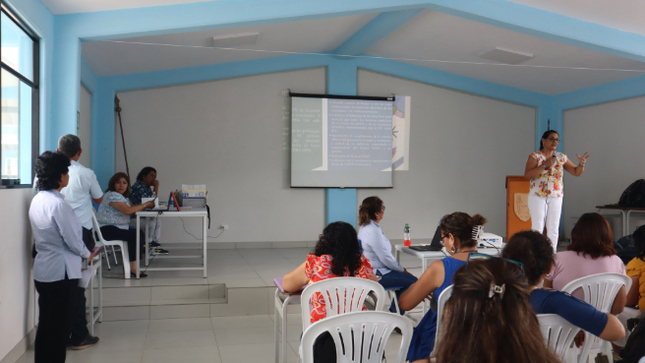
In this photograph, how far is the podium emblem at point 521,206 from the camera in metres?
6.34

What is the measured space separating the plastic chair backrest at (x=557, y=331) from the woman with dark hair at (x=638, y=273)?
1.09 m

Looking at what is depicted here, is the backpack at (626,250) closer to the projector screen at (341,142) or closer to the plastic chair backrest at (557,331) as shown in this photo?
the plastic chair backrest at (557,331)

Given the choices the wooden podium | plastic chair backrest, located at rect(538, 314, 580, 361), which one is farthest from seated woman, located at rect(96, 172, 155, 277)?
the wooden podium

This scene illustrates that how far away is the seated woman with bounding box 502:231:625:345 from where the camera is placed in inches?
63.0

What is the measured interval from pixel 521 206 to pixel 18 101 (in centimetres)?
572

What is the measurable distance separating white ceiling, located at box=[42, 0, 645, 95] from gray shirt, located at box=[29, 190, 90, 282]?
2.74 m

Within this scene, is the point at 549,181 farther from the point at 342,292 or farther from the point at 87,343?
the point at 87,343

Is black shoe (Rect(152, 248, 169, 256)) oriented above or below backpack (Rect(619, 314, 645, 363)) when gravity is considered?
below

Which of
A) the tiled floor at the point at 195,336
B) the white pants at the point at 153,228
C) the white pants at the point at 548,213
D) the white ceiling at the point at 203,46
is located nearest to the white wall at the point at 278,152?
the white ceiling at the point at 203,46

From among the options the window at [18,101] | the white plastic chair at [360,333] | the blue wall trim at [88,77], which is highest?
the blue wall trim at [88,77]

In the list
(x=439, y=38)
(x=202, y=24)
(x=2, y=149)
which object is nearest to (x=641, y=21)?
(x=439, y=38)

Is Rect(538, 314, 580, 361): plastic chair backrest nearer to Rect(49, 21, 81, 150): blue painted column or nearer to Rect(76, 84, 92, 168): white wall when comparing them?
Rect(49, 21, 81, 150): blue painted column

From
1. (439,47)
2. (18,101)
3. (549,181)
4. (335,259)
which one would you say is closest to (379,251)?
(335,259)

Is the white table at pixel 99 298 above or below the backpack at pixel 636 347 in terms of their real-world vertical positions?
below
